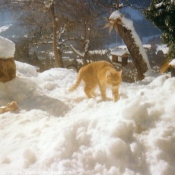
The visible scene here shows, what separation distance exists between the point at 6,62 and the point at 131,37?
17.2 feet

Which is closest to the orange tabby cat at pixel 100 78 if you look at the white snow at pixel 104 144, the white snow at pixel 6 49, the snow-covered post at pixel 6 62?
the white snow at pixel 104 144

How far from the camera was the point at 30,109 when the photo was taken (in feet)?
13.6

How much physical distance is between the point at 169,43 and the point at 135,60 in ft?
4.93

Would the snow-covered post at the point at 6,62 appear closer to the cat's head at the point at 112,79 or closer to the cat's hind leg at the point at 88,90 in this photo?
the cat's hind leg at the point at 88,90

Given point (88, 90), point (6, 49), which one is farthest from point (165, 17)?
point (6, 49)

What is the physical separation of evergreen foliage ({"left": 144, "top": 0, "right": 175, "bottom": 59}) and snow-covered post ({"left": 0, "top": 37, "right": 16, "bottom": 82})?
5581 millimetres

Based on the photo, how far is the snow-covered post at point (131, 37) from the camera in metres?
8.16

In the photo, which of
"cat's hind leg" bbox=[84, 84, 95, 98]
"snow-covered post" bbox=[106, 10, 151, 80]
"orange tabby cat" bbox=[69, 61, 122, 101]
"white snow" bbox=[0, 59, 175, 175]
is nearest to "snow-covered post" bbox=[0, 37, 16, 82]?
"orange tabby cat" bbox=[69, 61, 122, 101]

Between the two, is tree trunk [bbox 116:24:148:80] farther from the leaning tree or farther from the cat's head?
the cat's head

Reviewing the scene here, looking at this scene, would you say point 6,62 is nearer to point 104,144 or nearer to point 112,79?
point 112,79

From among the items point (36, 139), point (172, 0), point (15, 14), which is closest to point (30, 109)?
point (36, 139)

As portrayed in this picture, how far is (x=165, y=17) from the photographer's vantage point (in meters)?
7.44

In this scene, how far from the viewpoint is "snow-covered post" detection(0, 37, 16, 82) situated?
5164mm

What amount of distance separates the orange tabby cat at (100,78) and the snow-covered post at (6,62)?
5.55 ft
